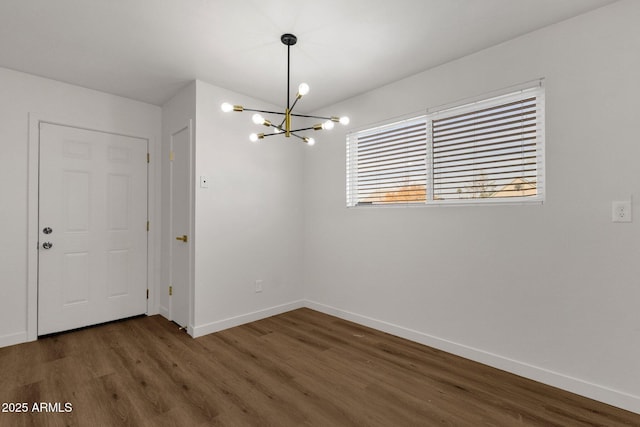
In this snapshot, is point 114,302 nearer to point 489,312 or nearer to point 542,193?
point 489,312

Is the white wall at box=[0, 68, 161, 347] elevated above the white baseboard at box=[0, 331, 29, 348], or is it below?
above

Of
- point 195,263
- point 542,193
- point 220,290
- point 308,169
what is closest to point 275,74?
point 308,169

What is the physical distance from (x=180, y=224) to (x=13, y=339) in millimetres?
1792

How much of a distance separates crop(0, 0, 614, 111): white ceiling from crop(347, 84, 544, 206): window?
0.52 m

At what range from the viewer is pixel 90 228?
3439 millimetres

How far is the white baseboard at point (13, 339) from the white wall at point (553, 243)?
3570 millimetres

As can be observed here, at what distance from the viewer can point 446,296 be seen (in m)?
2.84

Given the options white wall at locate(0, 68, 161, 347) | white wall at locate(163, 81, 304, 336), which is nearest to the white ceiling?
white wall at locate(0, 68, 161, 347)

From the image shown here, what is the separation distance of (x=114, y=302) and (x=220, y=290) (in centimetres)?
132

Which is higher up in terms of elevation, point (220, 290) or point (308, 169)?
point (308, 169)

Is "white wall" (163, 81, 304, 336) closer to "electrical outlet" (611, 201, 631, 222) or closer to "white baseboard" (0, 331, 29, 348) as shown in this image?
"white baseboard" (0, 331, 29, 348)

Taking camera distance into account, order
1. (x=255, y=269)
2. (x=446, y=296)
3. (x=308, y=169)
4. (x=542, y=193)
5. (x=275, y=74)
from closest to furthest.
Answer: (x=542, y=193) < (x=446, y=296) < (x=275, y=74) < (x=255, y=269) < (x=308, y=169)

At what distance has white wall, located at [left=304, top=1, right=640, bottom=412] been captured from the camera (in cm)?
203

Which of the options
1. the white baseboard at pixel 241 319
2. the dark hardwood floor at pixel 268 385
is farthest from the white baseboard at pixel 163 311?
the white baseboard at pixel 241 319
